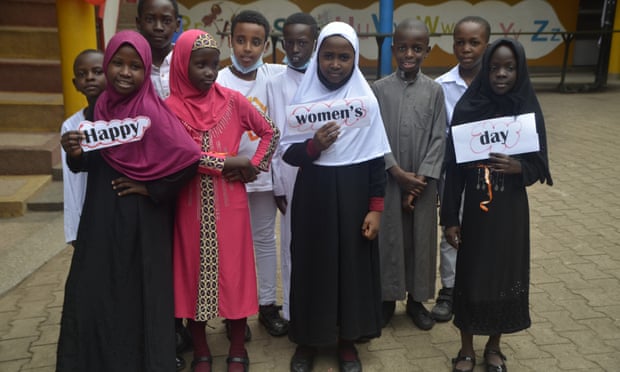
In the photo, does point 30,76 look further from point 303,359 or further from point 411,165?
point 303,359

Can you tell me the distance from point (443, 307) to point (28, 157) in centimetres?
461

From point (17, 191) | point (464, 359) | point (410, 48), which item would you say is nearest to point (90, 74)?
point (410, 48)

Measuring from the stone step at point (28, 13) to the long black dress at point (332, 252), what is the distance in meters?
5.93

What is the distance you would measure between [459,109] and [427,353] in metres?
1.41

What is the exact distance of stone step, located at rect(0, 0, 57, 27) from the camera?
7.47 metres

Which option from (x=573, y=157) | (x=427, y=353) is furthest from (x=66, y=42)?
(x=573, y=157)

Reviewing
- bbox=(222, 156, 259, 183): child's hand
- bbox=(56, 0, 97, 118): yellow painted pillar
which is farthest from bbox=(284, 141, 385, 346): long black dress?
bbox=(56, 0, 97, 118): yellow painted pillar

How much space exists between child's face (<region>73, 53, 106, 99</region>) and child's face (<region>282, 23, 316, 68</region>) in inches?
41.2

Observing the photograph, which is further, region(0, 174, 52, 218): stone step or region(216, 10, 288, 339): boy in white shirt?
region(0, 174, 52, 218): stone step

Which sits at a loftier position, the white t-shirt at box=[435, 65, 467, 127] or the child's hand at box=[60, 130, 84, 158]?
the white t-shirt at box=[435, 65, 467, 127]

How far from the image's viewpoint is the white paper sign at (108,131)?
2.56 meters

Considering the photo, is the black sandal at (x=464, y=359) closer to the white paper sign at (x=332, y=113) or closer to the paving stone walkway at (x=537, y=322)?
the paving stone walkway at (x=537, y=322)

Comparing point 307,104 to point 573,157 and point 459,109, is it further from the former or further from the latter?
point 573,157

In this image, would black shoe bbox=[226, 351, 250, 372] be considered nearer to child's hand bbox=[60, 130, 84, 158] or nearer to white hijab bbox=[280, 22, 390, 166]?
white hijab bbox=[280, 22, 390, 166]
